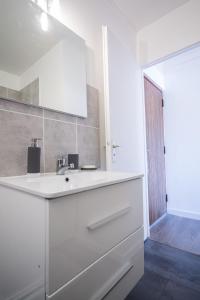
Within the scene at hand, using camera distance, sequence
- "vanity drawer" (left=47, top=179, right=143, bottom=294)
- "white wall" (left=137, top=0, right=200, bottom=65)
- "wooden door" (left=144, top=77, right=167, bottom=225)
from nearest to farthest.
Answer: "vanity drawer" (left=47, top=179, right=143, bottom=294) → "white wall" (left=137, top=0, right=200, bottom=65) → "wooden door" (left=144, top=77, right=167, bottom=225)

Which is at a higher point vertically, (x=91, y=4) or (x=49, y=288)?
(x=91, y=4)

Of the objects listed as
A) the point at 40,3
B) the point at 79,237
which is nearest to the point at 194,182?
the point at 79,237

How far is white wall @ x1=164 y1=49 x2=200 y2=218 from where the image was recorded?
2.44 m

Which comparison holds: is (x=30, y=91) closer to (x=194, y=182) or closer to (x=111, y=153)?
(x=111, y=153)

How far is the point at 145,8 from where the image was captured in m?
1.68

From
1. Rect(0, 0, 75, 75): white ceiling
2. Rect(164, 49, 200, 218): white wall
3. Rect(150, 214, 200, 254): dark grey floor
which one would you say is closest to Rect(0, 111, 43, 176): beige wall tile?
Rect(0, 0, 75, 75): white ceiling

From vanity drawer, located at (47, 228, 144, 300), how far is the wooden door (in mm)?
1341

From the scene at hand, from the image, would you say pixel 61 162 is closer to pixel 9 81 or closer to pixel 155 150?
pixel 9 81

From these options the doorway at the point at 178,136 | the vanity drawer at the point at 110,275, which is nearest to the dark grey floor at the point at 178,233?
the doorway at the point at 178,136

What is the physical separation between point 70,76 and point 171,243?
1.86 m

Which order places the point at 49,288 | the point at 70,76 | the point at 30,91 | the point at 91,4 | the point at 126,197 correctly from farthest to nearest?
the point at 91,4 → the point at 70,76 → the point at 30,91 → the point at 126,197 → the point at 49,288

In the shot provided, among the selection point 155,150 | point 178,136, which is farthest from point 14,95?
point 178,136

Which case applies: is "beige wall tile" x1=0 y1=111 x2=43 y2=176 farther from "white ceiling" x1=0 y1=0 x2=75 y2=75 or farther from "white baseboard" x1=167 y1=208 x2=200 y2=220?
"white baseboard" x1=167 y1=208 x2=200 y2=220

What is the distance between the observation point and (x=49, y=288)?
1.56 feet
